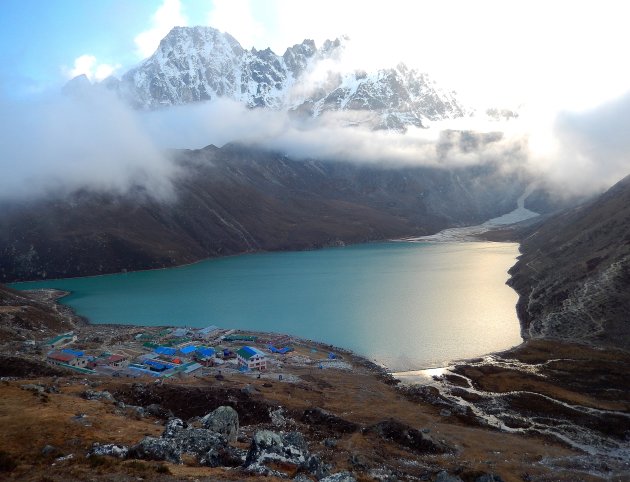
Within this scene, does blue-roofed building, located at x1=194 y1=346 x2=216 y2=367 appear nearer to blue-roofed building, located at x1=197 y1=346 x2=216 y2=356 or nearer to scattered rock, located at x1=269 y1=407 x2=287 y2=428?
blue-roofed building, located at x1=197 y1=346 x2=216 y2=356

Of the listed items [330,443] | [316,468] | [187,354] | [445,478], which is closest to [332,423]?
[330,443]

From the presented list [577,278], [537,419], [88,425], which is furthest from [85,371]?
[577,278]

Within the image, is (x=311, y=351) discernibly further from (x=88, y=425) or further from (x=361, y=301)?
(x=88, y=425)

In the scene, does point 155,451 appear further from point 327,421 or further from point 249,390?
point 249,390

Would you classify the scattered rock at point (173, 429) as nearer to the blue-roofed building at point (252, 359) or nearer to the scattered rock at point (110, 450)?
the scattered rock at point (110, 450)

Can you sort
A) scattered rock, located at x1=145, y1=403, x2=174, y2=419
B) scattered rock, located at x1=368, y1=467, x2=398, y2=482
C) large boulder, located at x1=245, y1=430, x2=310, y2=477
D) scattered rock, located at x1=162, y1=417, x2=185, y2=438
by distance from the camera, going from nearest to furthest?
large boulder, located at x1=245, y1=430, x2=310, y2=477 → scattered rock, located at x1=162, y1=417, x2=185, y2=438 → scattered rock, located at x1=368, y1=467, x2=398, y2=482 → scattered rock, located at x1=145, y1=403, x2=174, y2=419

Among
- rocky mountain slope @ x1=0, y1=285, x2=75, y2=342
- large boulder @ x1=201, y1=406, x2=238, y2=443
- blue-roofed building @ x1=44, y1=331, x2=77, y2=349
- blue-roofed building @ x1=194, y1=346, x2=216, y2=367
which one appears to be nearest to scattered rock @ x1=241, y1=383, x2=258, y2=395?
large boulder @ x1=201, y1=406, x2=238, y2=443
